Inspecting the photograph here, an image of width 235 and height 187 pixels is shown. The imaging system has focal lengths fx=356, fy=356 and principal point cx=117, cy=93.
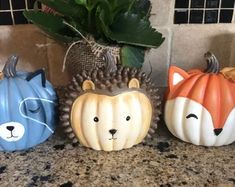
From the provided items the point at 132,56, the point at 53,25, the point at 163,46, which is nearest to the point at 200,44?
the point at 163,46

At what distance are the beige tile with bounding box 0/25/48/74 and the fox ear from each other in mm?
243

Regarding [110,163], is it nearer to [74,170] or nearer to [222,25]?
[74,170]

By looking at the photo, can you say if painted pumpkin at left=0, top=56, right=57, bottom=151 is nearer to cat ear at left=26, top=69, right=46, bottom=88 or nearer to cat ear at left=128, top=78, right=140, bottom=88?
cat ear at left=26, top=69, right=46, bottom=88

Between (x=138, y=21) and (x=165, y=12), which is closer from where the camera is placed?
(x=138, y=21)

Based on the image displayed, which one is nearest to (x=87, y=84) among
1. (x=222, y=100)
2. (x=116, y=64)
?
(x=116, y=64)

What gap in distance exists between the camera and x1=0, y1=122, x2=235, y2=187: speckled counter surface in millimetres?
476

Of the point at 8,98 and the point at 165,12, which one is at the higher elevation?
the point at 165,12

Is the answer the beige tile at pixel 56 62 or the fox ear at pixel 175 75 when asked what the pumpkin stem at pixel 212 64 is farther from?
the beige tile at pixel 56 62

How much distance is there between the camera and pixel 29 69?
2.22ft

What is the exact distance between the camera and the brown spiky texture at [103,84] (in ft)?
1.61

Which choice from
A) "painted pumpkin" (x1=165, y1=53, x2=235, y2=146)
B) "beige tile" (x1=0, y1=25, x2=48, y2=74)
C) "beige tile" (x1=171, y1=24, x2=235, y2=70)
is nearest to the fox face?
"painted pumpkin" (x1=165, y1=53, x2=235, y2=146)

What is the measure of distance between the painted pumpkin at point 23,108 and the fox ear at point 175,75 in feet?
0.58

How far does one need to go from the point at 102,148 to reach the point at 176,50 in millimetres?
246

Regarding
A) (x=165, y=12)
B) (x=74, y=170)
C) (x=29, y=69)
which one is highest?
(x=165, y=12)
